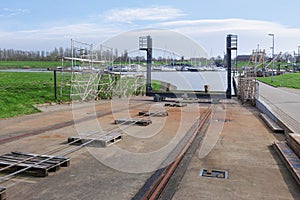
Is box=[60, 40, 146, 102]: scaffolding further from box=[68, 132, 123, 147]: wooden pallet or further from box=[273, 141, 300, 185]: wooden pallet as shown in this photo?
box=[273, 141, 300, 185]: wooden pallet

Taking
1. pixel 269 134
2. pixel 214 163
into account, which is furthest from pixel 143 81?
pixel 214 163

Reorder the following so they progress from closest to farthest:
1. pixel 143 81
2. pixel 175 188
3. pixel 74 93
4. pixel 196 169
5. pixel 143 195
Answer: pixel 143 195 → pixel 175 188 → pixel 196 169 → pixel 74 93 → pixel 143 81

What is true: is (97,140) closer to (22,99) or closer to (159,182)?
(159,182)

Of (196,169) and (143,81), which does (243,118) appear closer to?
(196,169)

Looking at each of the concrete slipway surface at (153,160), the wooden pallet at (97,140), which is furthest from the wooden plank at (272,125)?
the wooden pallet at (97,140)

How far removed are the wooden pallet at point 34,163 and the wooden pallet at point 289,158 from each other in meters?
5.57

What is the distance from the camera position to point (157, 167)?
8.62m

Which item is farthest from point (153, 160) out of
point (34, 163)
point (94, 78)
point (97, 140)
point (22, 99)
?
point (94, 78)

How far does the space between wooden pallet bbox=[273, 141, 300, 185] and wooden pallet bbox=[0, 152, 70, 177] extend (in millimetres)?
5565

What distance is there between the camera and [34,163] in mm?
8195

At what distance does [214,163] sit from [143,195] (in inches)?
120

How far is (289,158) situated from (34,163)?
662cm

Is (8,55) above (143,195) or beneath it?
above

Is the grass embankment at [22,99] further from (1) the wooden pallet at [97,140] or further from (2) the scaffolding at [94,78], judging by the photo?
(1) the wooden pallet at [97,140]
